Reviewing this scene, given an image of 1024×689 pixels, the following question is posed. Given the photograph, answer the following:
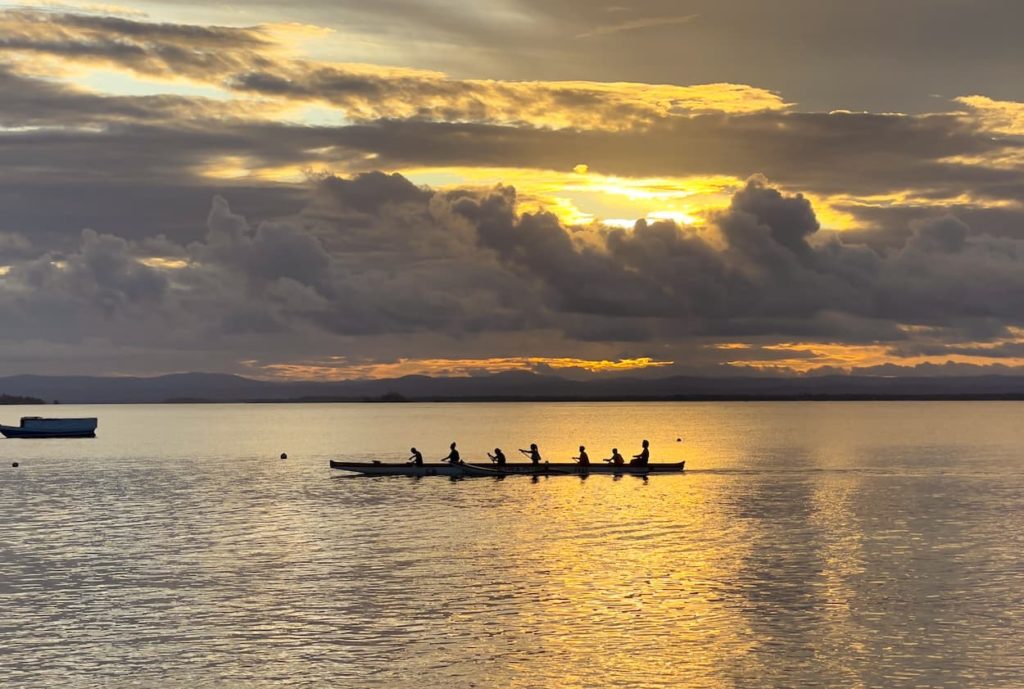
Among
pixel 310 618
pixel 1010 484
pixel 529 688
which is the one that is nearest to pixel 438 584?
pixel 310 618

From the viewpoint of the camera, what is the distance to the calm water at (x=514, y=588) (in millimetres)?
35156

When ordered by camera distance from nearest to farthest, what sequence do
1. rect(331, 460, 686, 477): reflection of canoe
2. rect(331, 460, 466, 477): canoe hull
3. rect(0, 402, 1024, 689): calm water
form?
rect(0, 402, 1024, 689): calm water
rect(331, 460, 466, 477): canoe hull
rect(331, 460, 686, 477): reflection of canoe

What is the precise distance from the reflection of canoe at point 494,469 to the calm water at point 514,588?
585cm

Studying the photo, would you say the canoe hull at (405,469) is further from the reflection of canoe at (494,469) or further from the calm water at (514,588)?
the calm water at (514,588)

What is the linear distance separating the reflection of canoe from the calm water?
5850mm

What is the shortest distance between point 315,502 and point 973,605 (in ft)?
177

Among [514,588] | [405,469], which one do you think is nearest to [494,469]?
[405,469]

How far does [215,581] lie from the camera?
164 ft

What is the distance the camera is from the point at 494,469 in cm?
10562

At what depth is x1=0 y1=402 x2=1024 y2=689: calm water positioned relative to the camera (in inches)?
1384

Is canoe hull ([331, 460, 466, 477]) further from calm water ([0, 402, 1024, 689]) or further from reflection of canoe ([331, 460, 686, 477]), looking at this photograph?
calm water ([0, 402, 1024, 689])

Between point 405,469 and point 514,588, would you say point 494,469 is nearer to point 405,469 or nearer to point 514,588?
point 405,469

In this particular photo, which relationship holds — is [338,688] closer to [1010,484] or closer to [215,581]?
[215,581]

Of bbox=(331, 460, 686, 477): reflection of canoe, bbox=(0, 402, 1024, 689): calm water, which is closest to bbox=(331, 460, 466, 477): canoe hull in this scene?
bbox=(331, 460, 686, 477): reflection of canoe
